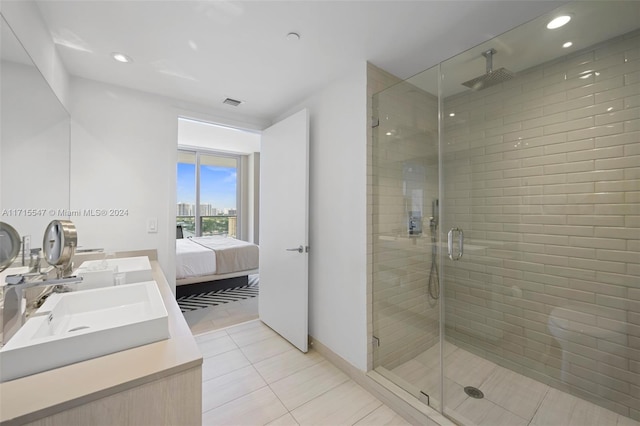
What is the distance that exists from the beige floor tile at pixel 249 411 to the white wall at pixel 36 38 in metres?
2.19

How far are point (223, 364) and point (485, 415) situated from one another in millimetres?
1891

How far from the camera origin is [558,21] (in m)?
1.45

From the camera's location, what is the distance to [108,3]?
4.46 ft

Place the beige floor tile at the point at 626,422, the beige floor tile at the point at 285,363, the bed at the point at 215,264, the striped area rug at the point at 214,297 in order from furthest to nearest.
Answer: the bed at the point at 215,264 < the striped area rug at the point at 214,297 < the beige floor tile at the point at 285,363 < the beige floor tile at the point at 626,422

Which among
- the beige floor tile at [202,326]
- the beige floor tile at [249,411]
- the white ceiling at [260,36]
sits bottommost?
the beige floor tile at [249,411]

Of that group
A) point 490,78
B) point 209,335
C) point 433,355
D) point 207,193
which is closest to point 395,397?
point 433,355

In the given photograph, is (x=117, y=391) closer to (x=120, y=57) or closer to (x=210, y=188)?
(x=120, y=57)

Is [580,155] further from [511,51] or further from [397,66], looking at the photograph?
[397,66]

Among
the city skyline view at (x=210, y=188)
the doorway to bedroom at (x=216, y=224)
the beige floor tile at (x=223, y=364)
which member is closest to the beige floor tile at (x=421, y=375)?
the beige floor tile at (x=223, y=364)

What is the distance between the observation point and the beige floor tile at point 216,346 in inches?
91.4

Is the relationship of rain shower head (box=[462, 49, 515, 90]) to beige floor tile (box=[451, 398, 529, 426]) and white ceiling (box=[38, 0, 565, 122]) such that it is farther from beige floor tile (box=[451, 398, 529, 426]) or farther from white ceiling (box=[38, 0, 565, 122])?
beige floor tile (box=[451, 398, 529, 426])

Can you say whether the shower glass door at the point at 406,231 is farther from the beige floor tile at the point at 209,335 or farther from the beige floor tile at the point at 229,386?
the beige floor tile at the point at 209,335

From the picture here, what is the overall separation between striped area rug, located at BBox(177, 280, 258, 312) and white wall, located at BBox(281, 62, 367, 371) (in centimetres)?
174

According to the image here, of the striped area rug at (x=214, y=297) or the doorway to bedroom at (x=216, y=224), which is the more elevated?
the doorway to bedroom at (x=216, y=224)
